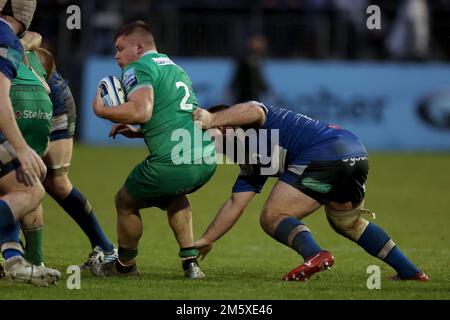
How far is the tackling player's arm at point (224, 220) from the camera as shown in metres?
7.97

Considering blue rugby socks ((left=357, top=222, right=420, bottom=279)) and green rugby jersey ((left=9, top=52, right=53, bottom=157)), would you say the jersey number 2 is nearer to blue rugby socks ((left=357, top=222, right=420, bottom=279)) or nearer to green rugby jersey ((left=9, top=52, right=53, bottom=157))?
green rugby jersey ((left=9, top=52, right=53, bottom=157))

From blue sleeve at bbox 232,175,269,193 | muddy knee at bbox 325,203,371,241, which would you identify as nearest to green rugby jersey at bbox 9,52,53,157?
blue sleeve at bbox 232,175,269,193

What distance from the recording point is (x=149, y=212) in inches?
529

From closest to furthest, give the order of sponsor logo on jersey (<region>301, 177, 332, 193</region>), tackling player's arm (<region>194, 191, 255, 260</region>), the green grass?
the green grass → sponsor logo on jersey (<region>301, 177, 332, 193</region>) → tackling player's arm (<region>194, 191, 255, 260</region>)

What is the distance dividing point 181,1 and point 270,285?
51.4 feet

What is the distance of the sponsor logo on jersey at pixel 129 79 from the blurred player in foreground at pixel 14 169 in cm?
79

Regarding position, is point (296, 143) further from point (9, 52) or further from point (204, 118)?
point (9, 52)

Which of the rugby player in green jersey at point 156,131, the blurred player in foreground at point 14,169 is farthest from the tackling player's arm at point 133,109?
the blurred player in foreground at point 14,169

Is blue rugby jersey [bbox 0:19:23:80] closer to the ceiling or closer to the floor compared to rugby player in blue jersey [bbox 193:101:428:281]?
closer to the ceiling

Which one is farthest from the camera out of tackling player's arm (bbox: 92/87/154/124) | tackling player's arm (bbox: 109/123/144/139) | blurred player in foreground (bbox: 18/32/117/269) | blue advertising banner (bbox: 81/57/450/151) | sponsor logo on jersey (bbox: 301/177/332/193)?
blue advertising banner (bbox: 81/57/450/151)

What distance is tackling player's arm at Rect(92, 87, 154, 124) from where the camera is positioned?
710 cm

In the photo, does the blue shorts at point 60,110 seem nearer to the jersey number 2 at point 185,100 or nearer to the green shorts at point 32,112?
the green shorts at point 32,112

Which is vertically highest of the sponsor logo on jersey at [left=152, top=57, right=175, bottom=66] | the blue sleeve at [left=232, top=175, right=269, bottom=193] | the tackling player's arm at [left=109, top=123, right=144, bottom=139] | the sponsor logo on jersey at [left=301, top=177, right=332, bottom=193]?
the sponsor logo on jersey at [left=152, top=57, right=175, bottom=66]

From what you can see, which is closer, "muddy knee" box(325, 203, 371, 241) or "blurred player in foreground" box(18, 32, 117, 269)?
"muddy knee" box(325, 203, 371, 241)
